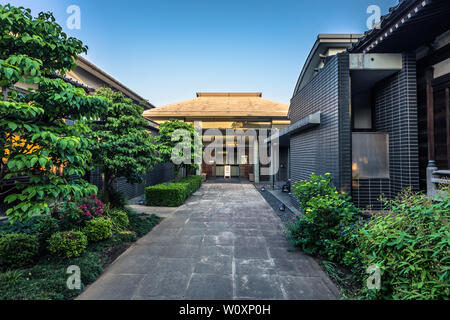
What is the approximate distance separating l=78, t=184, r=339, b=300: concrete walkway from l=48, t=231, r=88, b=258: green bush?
2.30 ft

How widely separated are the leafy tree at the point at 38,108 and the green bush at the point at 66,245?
1162 mm

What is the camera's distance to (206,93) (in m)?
20.5

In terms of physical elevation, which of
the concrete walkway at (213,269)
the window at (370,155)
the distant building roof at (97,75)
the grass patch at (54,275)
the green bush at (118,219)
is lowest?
the concrete walkway at (213,269)

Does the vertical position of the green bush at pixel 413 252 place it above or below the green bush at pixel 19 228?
above

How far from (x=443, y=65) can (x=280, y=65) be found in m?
16.1

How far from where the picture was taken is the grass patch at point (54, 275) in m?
2.40

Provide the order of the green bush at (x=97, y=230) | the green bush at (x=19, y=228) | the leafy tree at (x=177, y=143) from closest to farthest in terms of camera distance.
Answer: the green bush at (x=19, y=228), the green bush at (x=97, y=230), the leafy tree at (x=177, y=143)

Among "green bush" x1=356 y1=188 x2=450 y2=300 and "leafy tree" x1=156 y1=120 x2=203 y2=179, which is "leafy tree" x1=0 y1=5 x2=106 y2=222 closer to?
"green bush" x1=356 y1=188 x2=450 y2=300

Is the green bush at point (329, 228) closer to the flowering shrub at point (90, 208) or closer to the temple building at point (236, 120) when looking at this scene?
the flowering shrub at point (90, 208)

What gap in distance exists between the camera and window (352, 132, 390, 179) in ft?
15.8

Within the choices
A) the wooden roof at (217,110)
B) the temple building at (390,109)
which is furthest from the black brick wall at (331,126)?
the wooden roof at (217,110)

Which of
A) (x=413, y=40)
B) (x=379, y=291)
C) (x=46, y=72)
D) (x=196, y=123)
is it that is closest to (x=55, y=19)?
(x=46, y=72)

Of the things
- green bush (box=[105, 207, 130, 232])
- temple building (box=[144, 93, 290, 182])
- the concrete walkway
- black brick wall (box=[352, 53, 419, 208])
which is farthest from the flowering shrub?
temple building (box=[144, 93, 290, 182])
